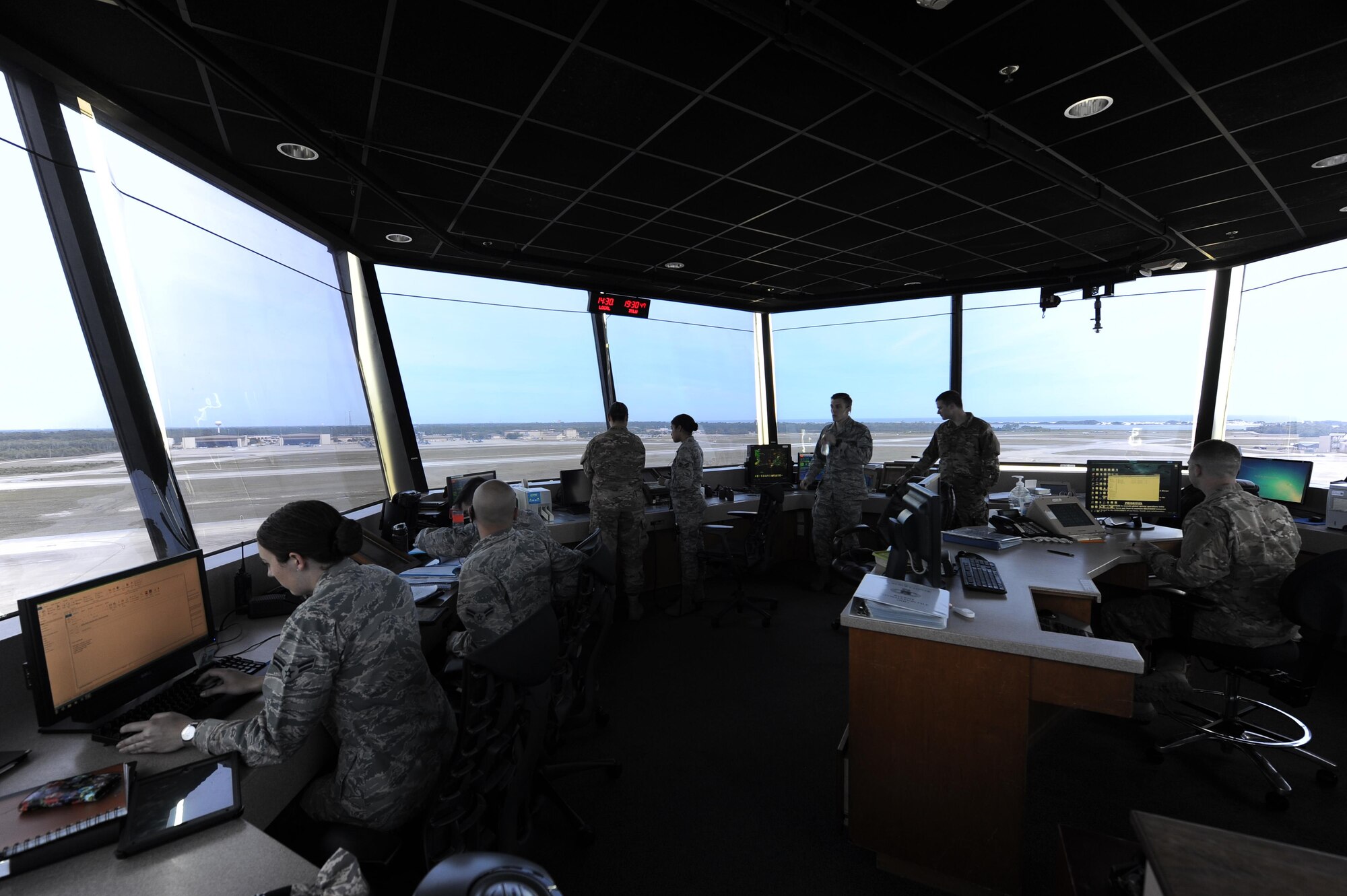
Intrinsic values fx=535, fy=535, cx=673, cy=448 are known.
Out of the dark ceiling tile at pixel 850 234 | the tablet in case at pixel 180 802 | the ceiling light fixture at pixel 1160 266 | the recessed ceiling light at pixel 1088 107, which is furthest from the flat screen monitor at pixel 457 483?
the ceiling light fixture at pixel 1160 266

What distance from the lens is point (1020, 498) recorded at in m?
3.58

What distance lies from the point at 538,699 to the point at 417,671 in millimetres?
352

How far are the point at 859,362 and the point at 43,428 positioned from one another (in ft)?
21.6

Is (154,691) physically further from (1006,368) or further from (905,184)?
(1006,368)

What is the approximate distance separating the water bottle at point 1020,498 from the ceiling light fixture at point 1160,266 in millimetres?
2388

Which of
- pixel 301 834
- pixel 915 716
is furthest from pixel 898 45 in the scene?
pixel 301 834

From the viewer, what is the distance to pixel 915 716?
180 centimetres

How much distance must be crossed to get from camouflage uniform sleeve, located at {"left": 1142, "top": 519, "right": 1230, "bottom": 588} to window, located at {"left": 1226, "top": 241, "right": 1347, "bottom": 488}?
2.38 metres

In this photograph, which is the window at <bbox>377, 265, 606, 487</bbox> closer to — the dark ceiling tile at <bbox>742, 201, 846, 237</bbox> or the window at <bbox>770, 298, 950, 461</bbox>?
the dark ceiling tile at <bbox>742, 201, 846, 237</bbox>

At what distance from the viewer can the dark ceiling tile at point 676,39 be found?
1.84 metres

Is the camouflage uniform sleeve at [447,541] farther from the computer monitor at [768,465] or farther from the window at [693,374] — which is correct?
the computer monitor at [768,465]

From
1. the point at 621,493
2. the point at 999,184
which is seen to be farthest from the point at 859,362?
the point at 621,493

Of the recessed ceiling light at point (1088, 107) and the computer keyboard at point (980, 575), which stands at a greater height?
the recessed ceiling light at point (1088, 107)

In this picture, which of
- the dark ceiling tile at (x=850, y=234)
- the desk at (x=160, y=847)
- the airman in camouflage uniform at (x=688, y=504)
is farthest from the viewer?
the airman in camouflage uniform at (x=688, y=504)
